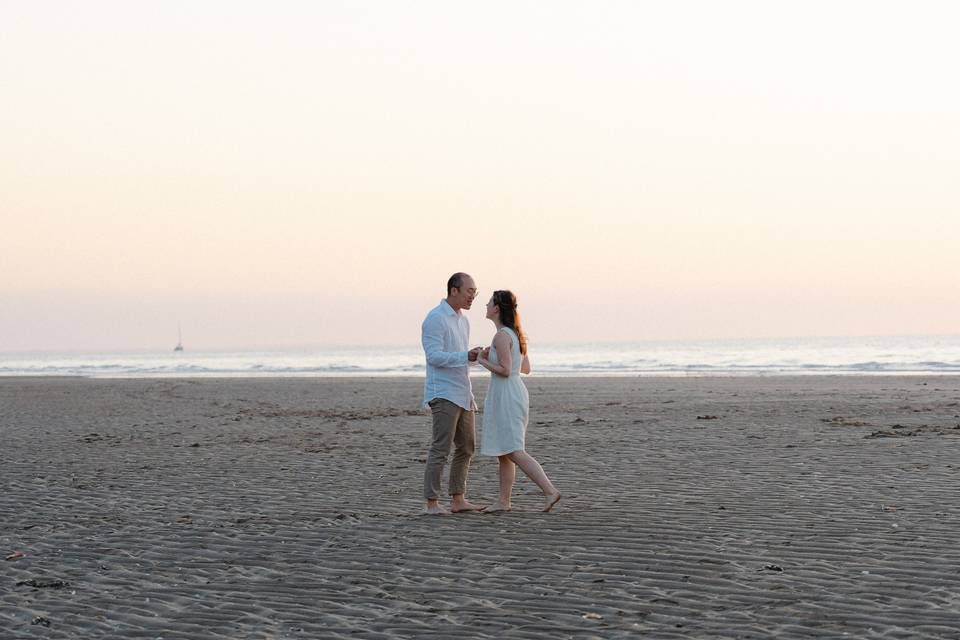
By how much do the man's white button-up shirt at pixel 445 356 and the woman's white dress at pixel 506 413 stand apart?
20cm

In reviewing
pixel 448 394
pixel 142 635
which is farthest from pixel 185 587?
pixel 448 394

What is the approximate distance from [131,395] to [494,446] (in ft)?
71.9

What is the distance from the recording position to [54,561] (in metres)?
6.59

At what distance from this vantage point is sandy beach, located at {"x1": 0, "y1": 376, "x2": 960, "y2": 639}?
16.7ft

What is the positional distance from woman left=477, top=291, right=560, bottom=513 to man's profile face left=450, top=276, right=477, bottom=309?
0.54 feet

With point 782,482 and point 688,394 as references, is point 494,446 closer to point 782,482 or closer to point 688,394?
point 782,482

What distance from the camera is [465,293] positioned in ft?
25.8

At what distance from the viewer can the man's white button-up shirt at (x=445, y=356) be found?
7.70 metres

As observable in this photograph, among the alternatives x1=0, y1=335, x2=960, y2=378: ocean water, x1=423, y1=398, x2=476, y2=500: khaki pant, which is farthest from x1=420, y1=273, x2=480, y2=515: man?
x1=0, y1=335, x2=960, y2=378: ocean water

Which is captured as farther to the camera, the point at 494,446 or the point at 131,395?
the point at 131,395

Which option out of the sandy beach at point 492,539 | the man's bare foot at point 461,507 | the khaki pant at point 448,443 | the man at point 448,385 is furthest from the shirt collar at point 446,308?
the sandy beach at point 492,539

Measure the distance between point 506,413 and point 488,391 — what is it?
0.79 feet

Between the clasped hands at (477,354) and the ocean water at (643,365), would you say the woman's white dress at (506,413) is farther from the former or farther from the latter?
the ocean water at (643,365)

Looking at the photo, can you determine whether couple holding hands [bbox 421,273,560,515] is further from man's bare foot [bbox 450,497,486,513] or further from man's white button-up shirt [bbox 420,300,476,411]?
man's bare foot [bbox 450,497,486,513]
